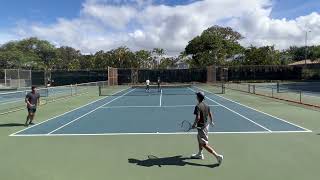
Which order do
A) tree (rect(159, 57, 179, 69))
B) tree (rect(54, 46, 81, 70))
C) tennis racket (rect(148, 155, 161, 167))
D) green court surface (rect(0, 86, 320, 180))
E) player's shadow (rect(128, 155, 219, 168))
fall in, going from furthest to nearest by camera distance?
tree (rect(54, 46, 81, 70)), tree (rect(159, 57, 179, 69)), tennis racket (rect(148, 155, 161, 167)), player's shadow (rect(128, 155, 219, 168)), green court surface (rect(0, 86, 320, 180))

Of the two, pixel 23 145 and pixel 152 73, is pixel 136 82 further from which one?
pixel 23 145

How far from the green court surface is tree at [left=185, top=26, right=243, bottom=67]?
3067 inches

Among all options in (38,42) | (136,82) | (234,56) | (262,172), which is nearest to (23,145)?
(262,172)

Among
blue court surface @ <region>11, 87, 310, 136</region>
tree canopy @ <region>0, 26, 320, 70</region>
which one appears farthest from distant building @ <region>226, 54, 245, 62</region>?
blue court surface @ <region>11, 87, 310, 136</region>

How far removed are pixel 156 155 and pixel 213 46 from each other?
8277 centimetres

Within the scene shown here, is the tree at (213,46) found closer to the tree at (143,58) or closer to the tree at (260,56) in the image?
the tree at (260,56)

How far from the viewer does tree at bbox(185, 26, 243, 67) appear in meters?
93.2

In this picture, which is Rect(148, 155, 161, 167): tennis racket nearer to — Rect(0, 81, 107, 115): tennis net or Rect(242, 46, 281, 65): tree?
Rect(0, 81, 107, 115): tennis net

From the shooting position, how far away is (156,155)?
1106 centimetres

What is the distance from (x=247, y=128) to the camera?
53.0ft

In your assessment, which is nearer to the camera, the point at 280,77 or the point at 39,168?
the point at 39,168

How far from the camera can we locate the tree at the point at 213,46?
3671 inches

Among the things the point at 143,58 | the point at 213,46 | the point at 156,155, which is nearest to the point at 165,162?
the point at 156,155

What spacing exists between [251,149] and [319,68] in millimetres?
67558
